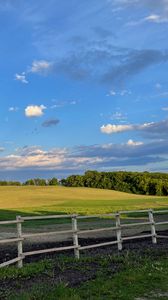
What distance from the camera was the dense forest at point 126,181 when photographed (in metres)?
112

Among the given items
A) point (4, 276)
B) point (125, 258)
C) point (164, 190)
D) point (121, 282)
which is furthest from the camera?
point (164, 190)

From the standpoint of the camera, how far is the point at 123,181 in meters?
121

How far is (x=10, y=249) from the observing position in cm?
1822

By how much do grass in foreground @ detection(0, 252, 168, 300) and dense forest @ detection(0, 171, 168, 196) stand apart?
97.2 m

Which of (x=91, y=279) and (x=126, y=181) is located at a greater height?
(x=126, y=181)

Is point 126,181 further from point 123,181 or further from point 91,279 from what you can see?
point 91,279

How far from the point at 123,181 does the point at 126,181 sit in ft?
2.31

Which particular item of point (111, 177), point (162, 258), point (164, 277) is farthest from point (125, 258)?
point (111, 177)

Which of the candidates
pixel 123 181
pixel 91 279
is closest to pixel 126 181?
pixel 123 181

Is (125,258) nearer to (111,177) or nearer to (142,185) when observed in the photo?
(142,185)

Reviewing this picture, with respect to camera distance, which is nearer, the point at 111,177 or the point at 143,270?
the point at 143,270

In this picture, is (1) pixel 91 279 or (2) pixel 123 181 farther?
(2) pixel 123 181

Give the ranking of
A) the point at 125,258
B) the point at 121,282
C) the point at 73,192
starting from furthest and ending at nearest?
the point at 73,192 < the point at 125,258 < the point at 121,282

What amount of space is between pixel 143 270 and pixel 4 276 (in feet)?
10.7
